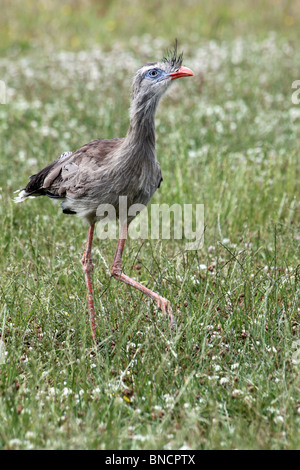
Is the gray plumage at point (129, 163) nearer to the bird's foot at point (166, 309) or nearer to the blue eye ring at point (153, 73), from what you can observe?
the blue eye ring at point (153, 73)

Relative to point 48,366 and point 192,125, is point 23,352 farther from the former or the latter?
point 192,125

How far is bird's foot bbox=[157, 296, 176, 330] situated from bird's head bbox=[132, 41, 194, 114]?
1161mm

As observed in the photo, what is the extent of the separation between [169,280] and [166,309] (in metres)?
0.47

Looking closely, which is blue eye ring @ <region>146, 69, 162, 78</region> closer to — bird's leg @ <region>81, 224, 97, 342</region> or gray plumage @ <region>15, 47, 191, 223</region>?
gray plumage @ <region>15, 47, 191, 223</region>

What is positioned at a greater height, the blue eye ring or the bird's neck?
the blue eye ring

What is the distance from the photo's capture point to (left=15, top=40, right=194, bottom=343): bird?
420 cm

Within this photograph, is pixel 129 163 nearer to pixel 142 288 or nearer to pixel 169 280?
pixel 142 288

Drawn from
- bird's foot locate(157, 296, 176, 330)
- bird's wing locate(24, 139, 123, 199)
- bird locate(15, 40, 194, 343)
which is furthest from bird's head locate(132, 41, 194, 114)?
bird's foot locate(157, 296, 176, 330)

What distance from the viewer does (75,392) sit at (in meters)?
3.63

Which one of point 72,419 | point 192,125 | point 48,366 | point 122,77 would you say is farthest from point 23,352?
point 122,77

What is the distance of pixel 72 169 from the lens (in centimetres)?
459

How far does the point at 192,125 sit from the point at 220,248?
10.4 ft

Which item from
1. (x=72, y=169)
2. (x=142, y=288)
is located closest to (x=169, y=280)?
(x=142, y=288)

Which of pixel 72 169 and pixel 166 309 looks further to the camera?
pixel 72 169
